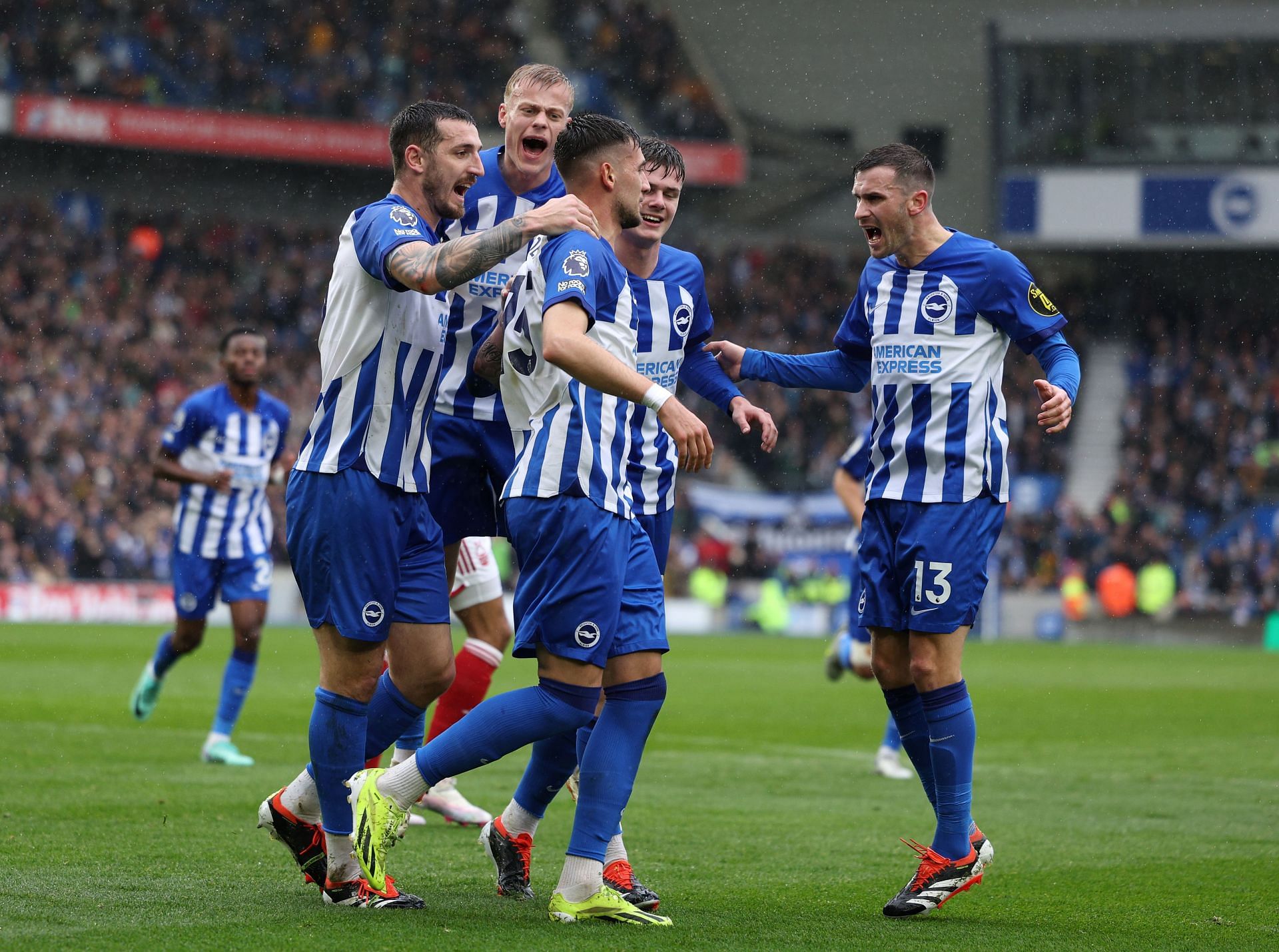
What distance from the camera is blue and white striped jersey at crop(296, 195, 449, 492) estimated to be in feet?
15.3

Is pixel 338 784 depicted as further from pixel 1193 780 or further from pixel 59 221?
pixel 59 221

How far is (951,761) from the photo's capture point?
5.02 metres

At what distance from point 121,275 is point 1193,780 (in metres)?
25.4

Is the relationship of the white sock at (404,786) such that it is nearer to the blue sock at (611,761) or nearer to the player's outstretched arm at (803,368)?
the blue sock at (611,761)

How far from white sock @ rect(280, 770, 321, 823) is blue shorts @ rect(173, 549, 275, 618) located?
482cm

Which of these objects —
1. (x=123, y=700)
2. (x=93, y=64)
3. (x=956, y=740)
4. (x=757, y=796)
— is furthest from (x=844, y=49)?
(x=956, y=740)

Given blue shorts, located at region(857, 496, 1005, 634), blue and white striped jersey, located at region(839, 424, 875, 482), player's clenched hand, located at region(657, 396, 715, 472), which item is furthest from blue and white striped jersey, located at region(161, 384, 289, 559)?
player's clenched hand, located at region(657, 396, 715, 472)

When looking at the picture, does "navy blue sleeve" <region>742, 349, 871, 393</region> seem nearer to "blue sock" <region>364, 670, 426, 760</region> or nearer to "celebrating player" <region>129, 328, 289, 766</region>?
"blue sock" <region>364, 670, 426, 760</region>

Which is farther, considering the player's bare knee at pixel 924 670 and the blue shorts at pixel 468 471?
the blue shorts at pixel 468 471

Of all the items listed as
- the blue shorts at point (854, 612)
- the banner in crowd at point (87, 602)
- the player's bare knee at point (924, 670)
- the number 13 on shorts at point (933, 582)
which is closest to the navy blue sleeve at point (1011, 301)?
the number 13 on shorts at point (933, 582)

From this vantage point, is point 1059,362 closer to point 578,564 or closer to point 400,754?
point 578,564

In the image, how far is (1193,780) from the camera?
8734mm

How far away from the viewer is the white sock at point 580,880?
4.48 metres

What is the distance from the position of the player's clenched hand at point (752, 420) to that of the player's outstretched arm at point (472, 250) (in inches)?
38.2
